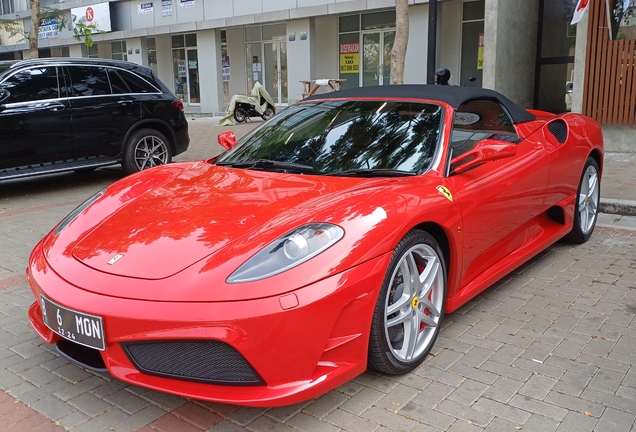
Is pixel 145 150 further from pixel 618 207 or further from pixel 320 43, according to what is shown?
pixel 320 43

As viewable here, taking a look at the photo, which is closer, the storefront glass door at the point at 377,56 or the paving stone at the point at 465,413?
the paving stone at the point at 465,413

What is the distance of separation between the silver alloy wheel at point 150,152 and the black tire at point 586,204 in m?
6.04

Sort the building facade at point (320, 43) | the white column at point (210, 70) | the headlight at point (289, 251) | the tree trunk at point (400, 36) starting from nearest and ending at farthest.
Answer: the headlight at point (289, 251)
the tree trunk at point (400, 36)
the building facade at point (320, 43)
the white column at point (210, 70)

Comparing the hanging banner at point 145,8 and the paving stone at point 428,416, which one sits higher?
the hanging banner at point 145,8

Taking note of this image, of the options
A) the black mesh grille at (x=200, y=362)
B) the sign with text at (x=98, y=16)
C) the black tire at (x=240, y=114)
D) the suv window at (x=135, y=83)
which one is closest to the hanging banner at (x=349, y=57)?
the black tire at (x=240, y=114)

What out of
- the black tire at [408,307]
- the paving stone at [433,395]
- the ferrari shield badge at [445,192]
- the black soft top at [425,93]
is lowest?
the paving stone at [433,395]

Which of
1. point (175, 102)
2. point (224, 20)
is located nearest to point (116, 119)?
point (175, 102)

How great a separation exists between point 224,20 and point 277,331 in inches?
829

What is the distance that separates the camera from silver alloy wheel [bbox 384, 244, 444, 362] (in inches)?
115

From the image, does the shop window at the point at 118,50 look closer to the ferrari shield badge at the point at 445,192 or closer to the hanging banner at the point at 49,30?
the hanging banner at the point at 49,30

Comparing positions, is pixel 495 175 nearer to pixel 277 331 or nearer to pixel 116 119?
pixel 277 331

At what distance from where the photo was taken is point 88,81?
8273 mm

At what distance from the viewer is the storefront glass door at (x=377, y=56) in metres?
19.2

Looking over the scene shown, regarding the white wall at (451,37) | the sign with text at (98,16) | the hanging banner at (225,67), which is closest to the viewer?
the white wall at (451,37)
